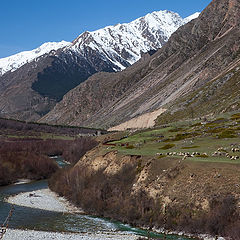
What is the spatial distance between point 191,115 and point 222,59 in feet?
171

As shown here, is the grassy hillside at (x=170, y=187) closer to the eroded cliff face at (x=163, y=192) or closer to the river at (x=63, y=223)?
the eroded cliff face at (x=163, y=192)

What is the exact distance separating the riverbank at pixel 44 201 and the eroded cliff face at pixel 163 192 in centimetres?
175

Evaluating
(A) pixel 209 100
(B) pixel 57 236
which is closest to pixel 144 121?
(A) pixel 209 100

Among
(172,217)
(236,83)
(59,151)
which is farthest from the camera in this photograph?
(59,151)

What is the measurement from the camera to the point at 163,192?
1636 inches

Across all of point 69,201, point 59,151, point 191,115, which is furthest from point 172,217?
point 59,151

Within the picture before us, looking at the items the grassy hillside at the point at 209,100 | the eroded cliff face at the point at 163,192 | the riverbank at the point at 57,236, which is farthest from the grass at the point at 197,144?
the grassy hillside at the point at 209,100

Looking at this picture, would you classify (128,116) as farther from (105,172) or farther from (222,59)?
(105,172)

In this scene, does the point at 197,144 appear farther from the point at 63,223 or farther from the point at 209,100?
the point at 209,100

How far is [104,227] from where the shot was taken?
136 feet

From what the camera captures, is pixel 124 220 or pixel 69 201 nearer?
pixel 124 220

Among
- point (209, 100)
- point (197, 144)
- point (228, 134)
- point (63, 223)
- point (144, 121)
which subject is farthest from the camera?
point (144, 121)

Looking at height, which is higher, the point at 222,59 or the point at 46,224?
the point at 222,59

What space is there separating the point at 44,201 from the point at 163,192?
25.5 metres
